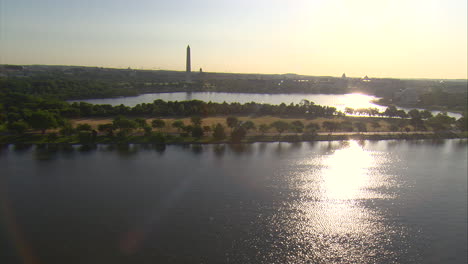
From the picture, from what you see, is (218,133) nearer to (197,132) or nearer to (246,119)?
(197,132)

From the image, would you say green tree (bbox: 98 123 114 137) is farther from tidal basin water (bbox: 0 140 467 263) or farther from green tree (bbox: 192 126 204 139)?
green tree (bbox: 192 126 204 139)

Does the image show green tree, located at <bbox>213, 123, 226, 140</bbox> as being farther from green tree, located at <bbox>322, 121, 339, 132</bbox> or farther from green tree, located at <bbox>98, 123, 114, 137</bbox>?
green tree, located at <bbox>322, 121, 339, 132</bbox>

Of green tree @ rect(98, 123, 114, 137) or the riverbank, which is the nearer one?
the riverbank

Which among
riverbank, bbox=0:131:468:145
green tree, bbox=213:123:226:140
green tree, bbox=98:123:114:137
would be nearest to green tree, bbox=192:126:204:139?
riverbank, bbox=0:131:468:145

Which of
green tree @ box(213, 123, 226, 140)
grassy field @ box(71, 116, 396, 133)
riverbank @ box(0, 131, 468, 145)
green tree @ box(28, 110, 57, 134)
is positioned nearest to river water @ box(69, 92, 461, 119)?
grassy field @ box(71, 116, 396, 133)

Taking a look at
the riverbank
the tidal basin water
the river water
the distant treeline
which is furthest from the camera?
the river water

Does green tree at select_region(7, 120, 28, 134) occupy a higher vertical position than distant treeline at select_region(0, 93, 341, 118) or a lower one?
lower

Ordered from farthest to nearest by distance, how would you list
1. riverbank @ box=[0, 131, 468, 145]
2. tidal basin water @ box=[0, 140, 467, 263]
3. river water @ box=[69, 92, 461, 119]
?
river water @ box=[69, 92, 461, 119] < riverbank @ box=[0, 131, 468, 145] < tidal basin water @ box=[0, 140, 467, 263]

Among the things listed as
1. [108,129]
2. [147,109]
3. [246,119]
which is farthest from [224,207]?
[147,109]

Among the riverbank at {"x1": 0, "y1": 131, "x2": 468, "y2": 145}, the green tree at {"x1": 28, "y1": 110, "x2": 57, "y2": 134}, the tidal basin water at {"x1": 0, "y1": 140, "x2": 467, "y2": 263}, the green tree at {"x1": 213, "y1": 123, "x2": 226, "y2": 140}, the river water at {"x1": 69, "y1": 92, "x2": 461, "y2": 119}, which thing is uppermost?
the river water at {"x1": 69, "y1": 92, "x2": 461, "y2": 119}
